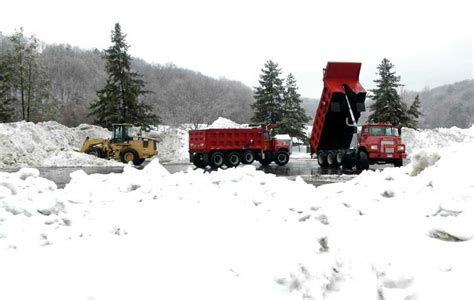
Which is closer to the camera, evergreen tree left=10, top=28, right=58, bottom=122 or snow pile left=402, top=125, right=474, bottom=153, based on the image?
snow pile left=402, top=125, right=474, bottom=153

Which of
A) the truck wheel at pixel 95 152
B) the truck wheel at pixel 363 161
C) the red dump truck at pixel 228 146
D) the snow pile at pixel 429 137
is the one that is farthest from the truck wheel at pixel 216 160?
the snow pile at pixel 429 137

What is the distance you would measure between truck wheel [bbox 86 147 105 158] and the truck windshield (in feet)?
50.8

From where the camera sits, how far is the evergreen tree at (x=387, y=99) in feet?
135

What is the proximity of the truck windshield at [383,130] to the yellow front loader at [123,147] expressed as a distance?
12863mm

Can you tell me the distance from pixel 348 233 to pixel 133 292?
2768mm

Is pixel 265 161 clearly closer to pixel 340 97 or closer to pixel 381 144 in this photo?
pixel 340 97

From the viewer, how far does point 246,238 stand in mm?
5062

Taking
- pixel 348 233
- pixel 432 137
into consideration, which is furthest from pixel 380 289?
pixel 432 137

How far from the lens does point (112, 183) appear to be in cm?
830

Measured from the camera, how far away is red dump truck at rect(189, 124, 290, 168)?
2305cm

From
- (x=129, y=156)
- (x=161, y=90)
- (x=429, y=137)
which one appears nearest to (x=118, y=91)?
(x=129, y=156)

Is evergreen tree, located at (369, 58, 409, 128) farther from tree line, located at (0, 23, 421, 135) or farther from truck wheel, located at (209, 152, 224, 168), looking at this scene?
truck wheel, located at (209, 152, 224, 168)

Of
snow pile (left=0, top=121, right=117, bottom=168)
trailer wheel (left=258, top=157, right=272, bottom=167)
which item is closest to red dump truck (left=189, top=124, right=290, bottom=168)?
trailer wheel (left=258, top=157, right=272, bottom=167)

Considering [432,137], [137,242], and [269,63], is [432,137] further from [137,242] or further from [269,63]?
[137,242]
